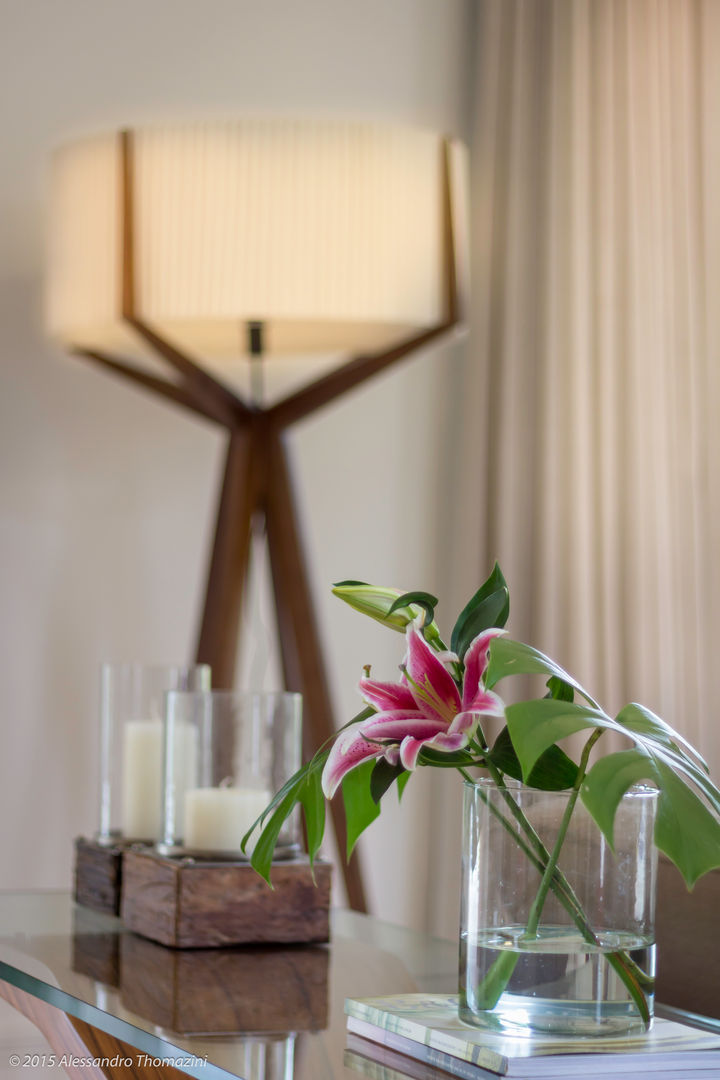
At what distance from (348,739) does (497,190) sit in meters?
1.97

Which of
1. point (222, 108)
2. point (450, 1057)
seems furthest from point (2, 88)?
point (450, 1057)

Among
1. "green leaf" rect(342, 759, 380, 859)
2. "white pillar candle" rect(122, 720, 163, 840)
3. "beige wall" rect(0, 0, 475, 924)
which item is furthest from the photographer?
"beige wall" rect(0, 0, 475, 924)

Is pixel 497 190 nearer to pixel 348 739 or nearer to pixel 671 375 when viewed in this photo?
pixel 671 375

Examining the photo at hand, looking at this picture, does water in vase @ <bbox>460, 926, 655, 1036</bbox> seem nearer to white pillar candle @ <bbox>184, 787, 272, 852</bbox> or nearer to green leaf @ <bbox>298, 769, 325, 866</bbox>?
green leaf @ <bbox>298, 769, 325, 866</bbox>

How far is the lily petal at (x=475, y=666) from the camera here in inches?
30.5

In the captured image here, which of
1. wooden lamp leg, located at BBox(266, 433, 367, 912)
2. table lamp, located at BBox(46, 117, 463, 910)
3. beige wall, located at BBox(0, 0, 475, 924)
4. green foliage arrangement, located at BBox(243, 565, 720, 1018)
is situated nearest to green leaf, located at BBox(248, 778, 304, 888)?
green foliage arrangement, located at BBox(243, 565, 720, 1018)

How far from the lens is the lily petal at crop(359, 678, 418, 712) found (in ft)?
2.60

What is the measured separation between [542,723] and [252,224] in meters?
1.29

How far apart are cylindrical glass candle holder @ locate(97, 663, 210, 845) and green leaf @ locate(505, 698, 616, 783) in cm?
70

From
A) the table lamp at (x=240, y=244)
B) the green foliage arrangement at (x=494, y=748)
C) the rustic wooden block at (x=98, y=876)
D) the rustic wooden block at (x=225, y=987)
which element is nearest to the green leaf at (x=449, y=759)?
the green foliage arrangement at (x=494, y=748)

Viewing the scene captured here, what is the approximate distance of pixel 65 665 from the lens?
2.23 meters

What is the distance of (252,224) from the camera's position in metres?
1.83

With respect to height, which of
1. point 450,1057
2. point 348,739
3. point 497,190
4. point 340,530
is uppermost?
point 497,190

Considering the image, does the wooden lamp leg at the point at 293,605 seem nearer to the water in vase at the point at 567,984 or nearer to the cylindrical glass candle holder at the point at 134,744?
the cylindrical glass candle holder at the point at 134,744
